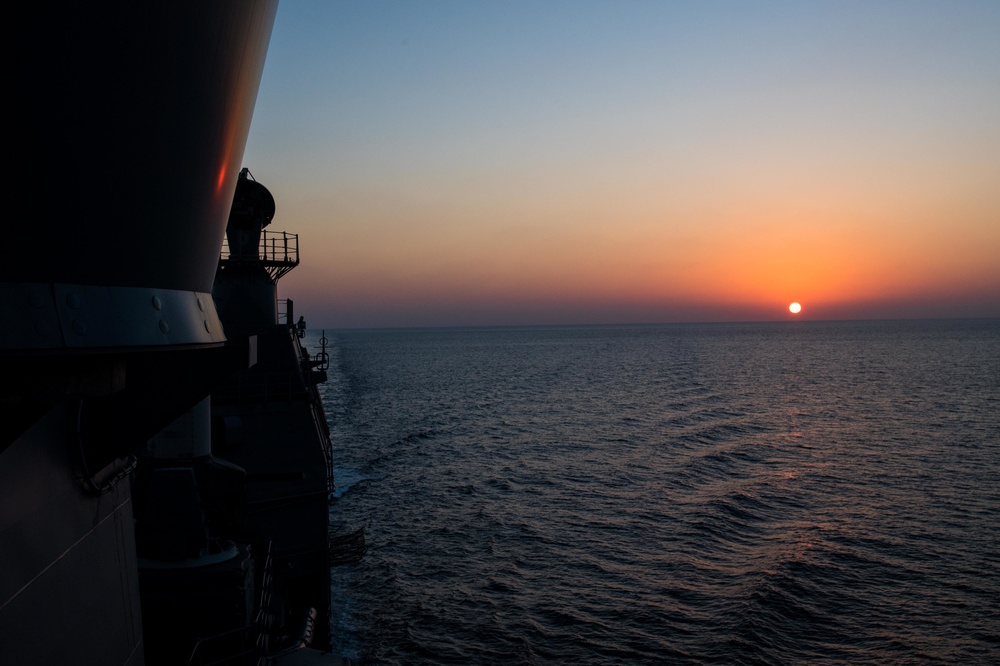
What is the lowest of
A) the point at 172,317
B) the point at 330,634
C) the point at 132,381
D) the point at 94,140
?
the point at 330,634

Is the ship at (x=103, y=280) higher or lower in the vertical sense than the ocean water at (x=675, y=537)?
higher

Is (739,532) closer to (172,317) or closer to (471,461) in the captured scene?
(471,461)

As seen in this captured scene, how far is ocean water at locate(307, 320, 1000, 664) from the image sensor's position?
17.8 metres

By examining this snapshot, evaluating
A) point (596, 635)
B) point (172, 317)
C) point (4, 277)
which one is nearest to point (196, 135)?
point (172, 317)

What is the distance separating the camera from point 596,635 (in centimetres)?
1806

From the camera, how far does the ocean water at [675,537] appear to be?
58.3 ft

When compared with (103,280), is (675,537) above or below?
below

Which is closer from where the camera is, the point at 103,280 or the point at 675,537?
the point at 103,280

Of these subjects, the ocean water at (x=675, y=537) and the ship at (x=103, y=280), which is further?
the ocean water at (x=675, y=537)

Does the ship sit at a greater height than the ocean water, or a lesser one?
greater

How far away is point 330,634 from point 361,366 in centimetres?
11462

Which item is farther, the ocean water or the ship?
the ocean water

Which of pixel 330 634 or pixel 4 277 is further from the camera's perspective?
pixel 330 634

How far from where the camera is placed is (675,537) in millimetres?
25031
